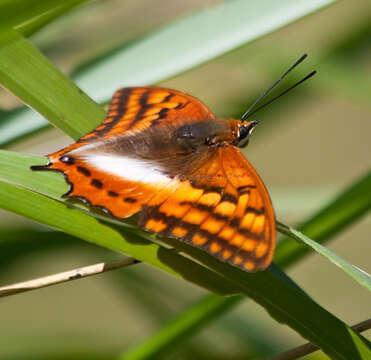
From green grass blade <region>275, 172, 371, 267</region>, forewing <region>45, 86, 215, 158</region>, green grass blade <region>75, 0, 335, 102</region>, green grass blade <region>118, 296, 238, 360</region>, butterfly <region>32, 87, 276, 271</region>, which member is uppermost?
green grass blade <region>75, 0, 335, 102</region>

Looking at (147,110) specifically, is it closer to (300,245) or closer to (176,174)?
(176,174)

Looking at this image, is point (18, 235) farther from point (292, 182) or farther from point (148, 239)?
point (292, 182)

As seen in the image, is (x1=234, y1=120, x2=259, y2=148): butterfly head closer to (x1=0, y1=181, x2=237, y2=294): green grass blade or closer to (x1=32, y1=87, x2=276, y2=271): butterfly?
(x1=32, y1=87, x2=276, y2=271): butterfly

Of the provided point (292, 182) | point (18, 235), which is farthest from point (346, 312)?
point (18, 235)

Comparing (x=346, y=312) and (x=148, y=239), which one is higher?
(x=346, y=312)

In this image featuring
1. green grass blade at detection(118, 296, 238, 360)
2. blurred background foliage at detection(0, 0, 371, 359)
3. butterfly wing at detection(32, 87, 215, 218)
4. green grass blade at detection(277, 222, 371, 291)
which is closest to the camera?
green grass blade at detection(277, 222, 371, 291)

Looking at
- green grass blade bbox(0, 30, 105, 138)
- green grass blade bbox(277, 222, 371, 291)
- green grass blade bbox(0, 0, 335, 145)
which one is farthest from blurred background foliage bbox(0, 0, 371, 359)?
green grass blade bbox(277, 222, 371, 291)

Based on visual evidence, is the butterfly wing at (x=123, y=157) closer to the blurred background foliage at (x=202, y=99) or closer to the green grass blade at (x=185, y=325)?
the blurred background foliage at (x=202, y=99)

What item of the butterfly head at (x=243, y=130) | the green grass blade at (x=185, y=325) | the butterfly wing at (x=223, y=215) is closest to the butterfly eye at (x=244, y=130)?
the butterfly head at (x=243, y=130)
